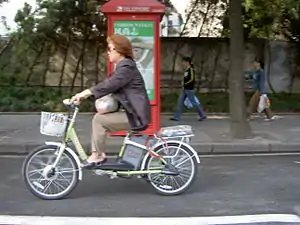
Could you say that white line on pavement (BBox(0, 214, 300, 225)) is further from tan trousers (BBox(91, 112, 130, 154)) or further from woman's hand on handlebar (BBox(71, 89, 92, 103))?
woman's hand on handlebar (BBox(71, 89, 92, 103))

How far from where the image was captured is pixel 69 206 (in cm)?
620

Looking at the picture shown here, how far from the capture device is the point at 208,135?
37.1 feet

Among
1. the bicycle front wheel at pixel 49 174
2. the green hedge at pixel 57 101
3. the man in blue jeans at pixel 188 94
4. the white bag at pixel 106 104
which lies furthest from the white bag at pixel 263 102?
the bicycle front wheel at pixel 49 174

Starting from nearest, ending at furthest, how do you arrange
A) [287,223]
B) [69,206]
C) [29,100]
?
[287,223]
[69,206]
[29,100]

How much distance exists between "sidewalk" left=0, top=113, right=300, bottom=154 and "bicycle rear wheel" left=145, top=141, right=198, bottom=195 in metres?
2.61

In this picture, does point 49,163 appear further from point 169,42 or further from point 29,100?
point 169,42

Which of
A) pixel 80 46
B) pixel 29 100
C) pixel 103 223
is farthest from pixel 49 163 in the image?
pixel 80 46

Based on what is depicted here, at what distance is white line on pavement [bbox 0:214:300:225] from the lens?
18.0ft

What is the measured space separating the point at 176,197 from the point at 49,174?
1.44 meters

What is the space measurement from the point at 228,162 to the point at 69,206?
11.5ft

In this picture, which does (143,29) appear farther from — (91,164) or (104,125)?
(91,164)

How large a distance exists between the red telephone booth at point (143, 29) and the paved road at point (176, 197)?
2.83 metres

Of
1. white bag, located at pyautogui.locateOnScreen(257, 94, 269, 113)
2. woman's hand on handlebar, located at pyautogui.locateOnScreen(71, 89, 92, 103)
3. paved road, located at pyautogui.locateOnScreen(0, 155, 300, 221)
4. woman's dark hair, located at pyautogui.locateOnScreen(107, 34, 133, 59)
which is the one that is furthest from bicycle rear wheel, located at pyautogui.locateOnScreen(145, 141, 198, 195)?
white bag, located at pyautogui.locateOnScreen(257, 94, 269, 113)

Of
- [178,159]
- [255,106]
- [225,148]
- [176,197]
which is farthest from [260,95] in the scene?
[176,197]
